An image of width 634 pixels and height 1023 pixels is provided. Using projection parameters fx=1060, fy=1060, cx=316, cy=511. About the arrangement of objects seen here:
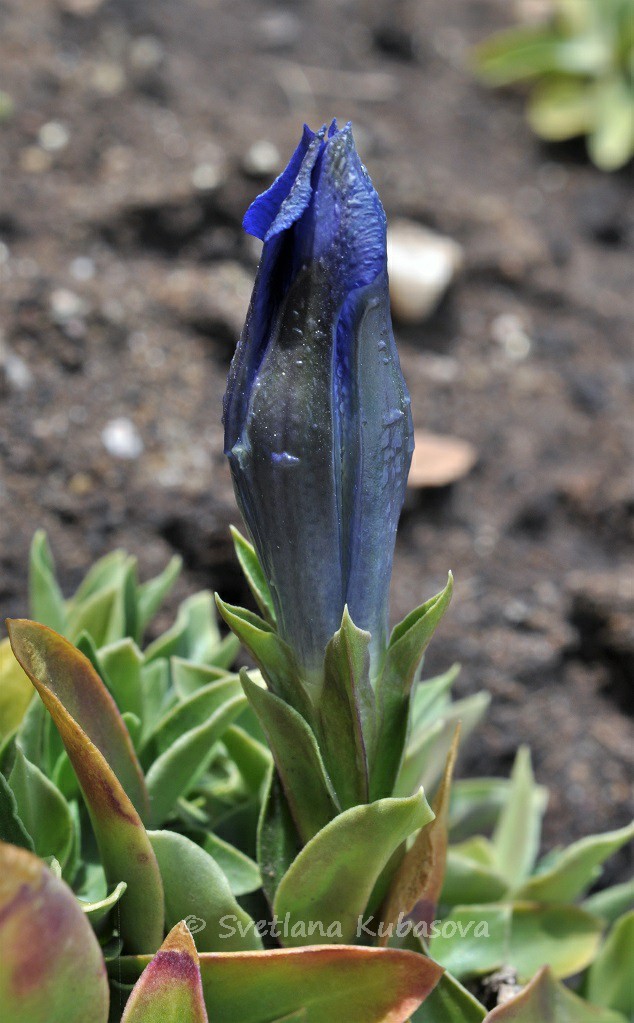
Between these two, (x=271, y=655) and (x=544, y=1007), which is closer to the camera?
(x=271, y=655)

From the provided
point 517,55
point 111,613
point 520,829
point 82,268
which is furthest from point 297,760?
point 517,55

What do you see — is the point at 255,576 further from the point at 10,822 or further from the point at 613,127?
the point at 613,127

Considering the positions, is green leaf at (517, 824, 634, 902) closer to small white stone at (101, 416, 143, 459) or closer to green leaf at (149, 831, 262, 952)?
green leaf at (149, 831, 262, 952)

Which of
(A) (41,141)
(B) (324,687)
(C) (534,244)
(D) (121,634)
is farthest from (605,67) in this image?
(B) (324,687)

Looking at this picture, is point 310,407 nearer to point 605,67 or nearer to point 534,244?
point 534,244

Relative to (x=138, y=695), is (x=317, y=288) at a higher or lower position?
higher
